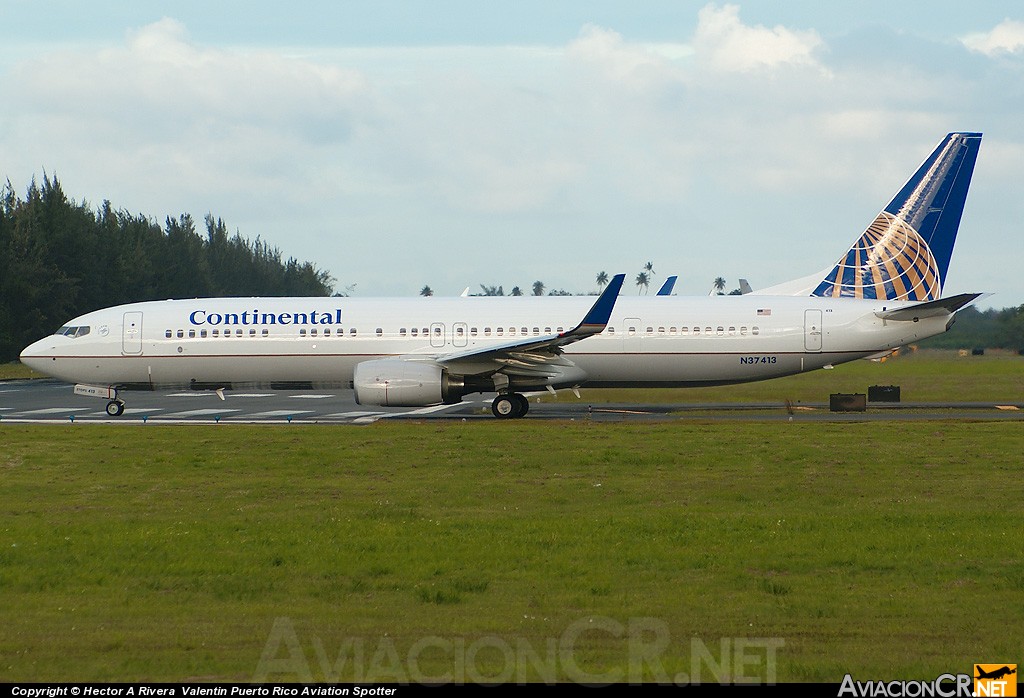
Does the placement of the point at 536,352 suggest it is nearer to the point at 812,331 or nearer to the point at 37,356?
the point at 812,331

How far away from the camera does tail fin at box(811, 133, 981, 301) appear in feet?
108

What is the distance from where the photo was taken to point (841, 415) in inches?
1151

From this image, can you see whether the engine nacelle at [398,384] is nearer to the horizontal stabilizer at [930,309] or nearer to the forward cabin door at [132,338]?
the forward cabin door at [132,338]

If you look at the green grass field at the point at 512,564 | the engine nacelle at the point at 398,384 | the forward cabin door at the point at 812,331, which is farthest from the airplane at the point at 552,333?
the green grass field at the point at 512,564

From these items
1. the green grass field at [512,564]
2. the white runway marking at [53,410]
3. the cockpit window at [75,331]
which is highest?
the cockpit window at [75,331]

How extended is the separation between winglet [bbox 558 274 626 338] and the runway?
2.45 metres

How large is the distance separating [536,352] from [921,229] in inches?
517

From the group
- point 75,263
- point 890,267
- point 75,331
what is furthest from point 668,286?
point 75,263

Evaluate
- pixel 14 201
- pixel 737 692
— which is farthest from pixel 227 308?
pixel 14 201

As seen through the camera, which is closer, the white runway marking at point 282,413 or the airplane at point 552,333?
the airplane at point 552,333

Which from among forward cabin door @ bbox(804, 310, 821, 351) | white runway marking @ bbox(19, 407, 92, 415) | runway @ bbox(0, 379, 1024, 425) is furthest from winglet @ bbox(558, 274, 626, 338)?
white runway marking @ bbox(19, 407, 92, 415)

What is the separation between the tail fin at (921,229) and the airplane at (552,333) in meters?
0.04

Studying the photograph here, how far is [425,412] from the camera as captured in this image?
33250 mm

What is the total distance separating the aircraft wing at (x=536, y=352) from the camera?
28.3 m
